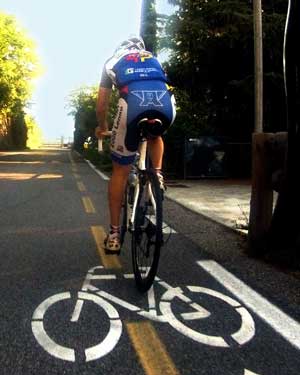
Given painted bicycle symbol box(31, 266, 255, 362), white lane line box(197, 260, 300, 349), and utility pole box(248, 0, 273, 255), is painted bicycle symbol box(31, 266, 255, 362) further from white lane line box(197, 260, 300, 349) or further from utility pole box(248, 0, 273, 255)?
utility pole box(248, 0, 273, 255)

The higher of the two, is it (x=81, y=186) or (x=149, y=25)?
(x=149, y=25)

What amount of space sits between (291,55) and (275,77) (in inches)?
447

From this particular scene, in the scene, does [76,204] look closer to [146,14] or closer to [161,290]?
[161,290]

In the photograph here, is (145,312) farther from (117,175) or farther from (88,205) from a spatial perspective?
(88,205)

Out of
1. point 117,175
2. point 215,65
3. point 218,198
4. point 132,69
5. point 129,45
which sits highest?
point 215,65

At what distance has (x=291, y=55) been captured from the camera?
4703 millimetres

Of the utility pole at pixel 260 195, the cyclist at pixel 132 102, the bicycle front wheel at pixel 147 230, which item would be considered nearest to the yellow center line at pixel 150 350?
the bicycle front wheel at pixel 147 230

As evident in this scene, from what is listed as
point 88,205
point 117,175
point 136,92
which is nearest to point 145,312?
point 117,175

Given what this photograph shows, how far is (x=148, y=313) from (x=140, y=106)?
1.63m

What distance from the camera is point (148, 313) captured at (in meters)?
3.49

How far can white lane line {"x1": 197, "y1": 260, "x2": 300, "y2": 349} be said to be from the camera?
10.5 ft

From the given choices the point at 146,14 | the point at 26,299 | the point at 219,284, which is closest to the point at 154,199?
the point at 219,284

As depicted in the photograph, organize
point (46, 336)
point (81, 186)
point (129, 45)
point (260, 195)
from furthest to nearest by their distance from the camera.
Answer: point (81, 186)
point (260, 195)
point (129, 45)
point (46, 336)

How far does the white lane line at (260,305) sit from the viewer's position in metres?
3.21
